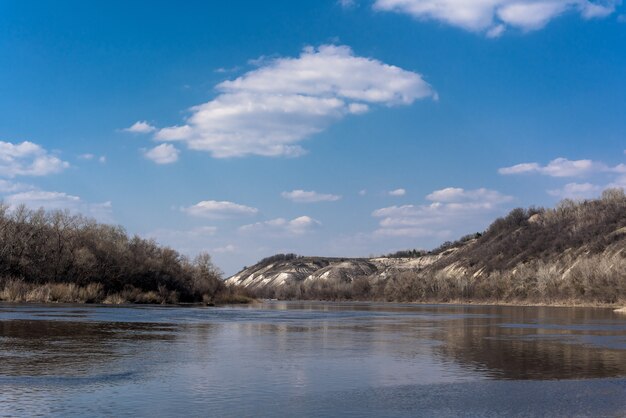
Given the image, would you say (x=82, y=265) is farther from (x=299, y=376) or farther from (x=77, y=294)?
(x=299, y=376)

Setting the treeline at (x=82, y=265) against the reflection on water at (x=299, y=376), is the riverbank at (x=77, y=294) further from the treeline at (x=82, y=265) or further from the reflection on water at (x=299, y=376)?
the reflection on water at (x=299, y=376)

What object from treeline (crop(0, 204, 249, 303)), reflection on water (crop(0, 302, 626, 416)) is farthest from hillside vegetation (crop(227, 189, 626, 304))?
reflection on water (crop(0, 302, 626, 416))

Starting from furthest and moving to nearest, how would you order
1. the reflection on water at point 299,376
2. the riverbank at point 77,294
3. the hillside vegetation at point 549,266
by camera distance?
the hillside vegetation at point 549,266
the riverbank at point 77,294
the reflection on water at point 299,376

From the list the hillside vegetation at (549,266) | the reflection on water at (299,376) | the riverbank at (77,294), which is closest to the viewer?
the reflection on water at (299,376)

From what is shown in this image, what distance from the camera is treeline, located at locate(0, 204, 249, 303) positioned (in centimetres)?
7288

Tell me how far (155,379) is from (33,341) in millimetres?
10191

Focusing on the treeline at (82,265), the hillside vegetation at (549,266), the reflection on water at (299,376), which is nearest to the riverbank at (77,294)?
the treeline at (82,265)

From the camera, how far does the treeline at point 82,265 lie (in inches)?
2869

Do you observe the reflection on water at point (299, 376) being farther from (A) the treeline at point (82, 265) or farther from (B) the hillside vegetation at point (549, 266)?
(B) the hillside vegetation at point (549, 266)

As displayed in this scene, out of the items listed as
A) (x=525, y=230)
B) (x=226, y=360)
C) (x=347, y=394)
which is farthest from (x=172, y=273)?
(x=525, y=230)

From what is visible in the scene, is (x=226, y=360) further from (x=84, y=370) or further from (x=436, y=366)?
(x=436, y=366)

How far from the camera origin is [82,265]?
81.1 m

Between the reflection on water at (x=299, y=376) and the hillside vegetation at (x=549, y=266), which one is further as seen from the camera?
the hillside vegetation at (x=549, y=266)

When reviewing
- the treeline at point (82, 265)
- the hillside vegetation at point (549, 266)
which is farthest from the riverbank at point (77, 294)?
the hillside vegetation at point (549, 266)
